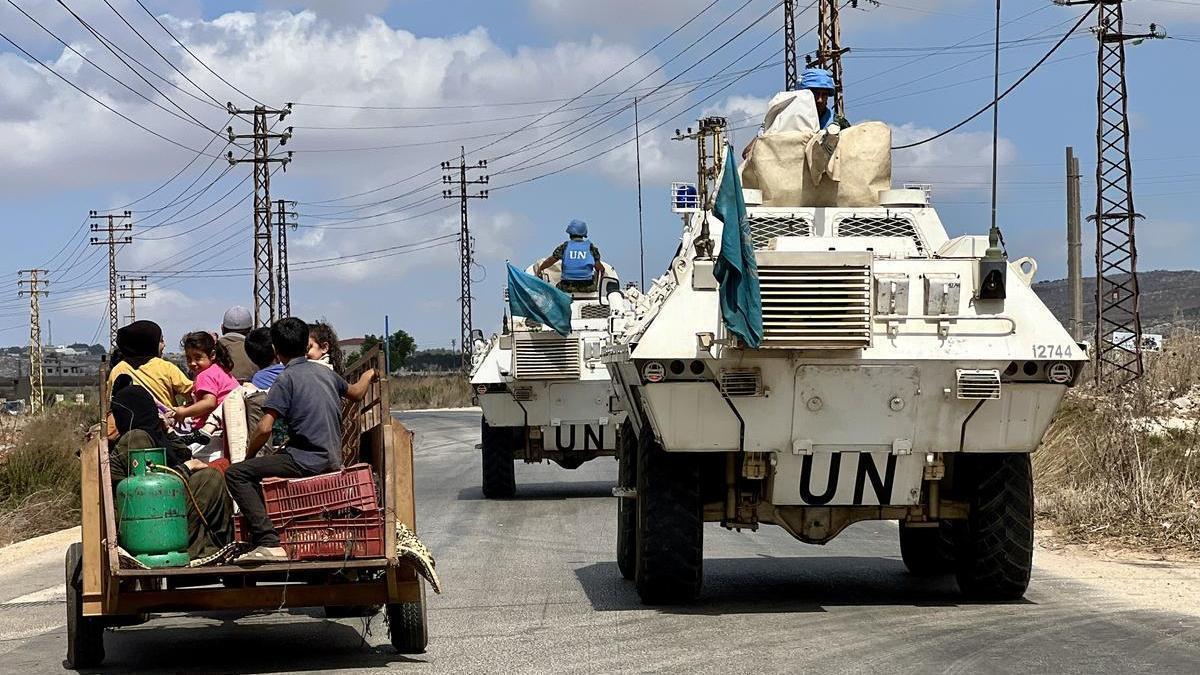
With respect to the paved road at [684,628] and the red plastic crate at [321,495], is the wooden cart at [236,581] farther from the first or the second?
the paved road at [684,628]

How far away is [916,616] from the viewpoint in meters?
9.21

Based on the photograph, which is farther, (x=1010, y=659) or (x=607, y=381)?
(x=607, y=381)

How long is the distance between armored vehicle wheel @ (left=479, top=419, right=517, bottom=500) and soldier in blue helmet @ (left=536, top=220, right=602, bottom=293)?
6.01 ft

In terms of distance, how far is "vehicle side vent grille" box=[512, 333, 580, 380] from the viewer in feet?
59.1

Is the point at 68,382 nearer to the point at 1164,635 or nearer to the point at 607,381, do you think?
the point at 607,381

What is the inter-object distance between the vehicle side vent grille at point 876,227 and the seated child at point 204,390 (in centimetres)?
408

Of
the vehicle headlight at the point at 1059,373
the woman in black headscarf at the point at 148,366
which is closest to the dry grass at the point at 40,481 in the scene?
the woman in black headscarf at the point at 148,366

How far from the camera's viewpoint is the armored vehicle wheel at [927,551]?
444 inches

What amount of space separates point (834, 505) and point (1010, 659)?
2035 millimetres

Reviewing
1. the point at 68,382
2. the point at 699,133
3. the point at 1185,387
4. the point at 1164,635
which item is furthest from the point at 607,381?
the point at 68,382

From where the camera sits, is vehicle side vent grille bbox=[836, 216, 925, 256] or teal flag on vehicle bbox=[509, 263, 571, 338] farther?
teal flag on vehicle bbox=[509, 263, 571, 338]

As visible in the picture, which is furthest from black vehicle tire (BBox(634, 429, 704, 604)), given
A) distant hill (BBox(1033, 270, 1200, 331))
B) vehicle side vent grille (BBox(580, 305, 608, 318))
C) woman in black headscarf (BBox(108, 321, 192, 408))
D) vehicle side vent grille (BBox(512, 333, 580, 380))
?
distant hill (BBox(1033, 270, 1200, 331))

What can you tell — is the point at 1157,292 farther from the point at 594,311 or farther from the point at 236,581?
the point at 236,581

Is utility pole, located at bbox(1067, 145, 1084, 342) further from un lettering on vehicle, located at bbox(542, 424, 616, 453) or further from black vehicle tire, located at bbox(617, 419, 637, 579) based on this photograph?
black vehicle tire, located at bbox(617, 419, 637, 579)
